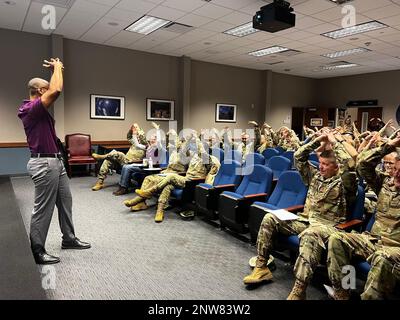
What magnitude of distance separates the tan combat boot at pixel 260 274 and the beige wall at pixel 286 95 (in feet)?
29.0

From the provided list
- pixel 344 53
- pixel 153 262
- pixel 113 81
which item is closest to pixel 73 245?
pixel 153 262

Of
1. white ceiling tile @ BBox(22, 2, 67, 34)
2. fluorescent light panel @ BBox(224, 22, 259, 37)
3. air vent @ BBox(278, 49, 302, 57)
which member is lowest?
white ceiling tile @ BBox(22, 2, 67, 34)

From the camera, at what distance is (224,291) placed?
2.42m

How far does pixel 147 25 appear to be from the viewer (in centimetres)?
632

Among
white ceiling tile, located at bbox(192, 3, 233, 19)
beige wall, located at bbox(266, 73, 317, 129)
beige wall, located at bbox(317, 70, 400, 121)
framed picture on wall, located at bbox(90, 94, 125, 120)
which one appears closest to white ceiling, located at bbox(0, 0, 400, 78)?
white ceiling tile, located at bbox(192, 3, 233, 19)

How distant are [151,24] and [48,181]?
4685mm

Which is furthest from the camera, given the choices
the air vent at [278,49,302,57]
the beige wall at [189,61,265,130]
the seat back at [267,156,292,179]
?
the beige wall at [189,61,265,130]

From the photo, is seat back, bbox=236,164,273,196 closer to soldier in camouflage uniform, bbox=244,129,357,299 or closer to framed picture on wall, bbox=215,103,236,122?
soldier in camouflage uniform, bbox=244,129,357,299

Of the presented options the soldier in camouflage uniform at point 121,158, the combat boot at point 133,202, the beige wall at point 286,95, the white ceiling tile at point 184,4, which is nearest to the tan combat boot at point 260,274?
the combat boot at point 133,202

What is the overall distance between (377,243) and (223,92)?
27.5 feet

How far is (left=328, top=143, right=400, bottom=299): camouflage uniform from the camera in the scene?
6.00 feet

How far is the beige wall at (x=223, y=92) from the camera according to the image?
9.47 metres

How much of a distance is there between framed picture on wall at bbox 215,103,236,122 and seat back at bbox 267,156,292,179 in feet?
18.4
